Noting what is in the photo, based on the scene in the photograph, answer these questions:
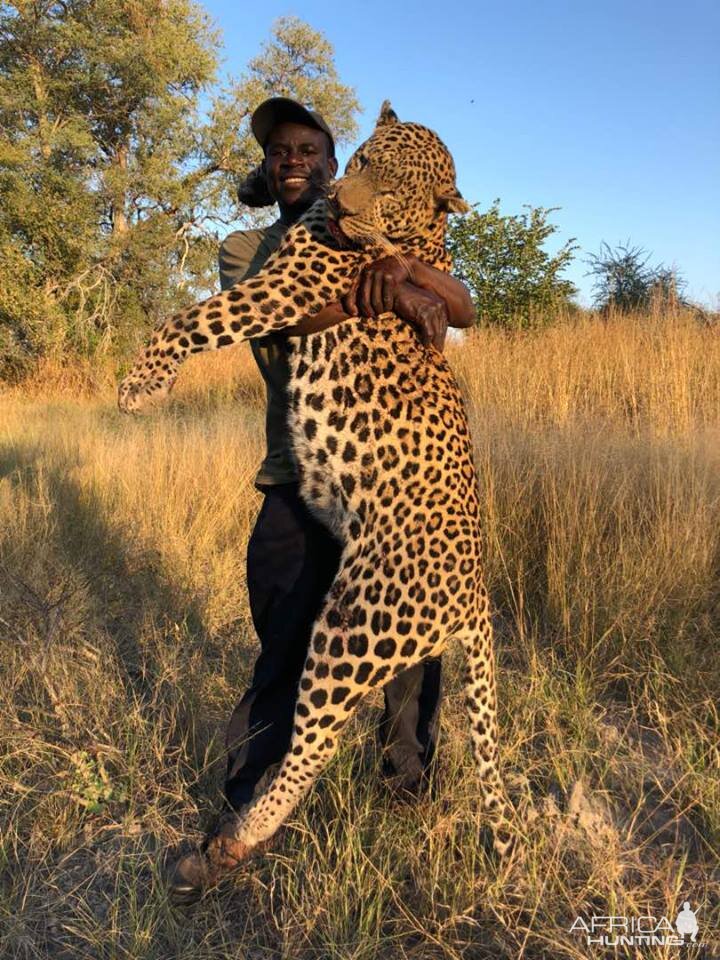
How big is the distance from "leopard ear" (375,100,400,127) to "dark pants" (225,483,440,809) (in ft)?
4.31

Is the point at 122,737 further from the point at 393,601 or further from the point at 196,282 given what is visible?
the point at 196,282

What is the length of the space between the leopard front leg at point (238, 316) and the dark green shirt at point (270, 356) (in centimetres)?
20

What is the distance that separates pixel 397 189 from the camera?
2.04 m

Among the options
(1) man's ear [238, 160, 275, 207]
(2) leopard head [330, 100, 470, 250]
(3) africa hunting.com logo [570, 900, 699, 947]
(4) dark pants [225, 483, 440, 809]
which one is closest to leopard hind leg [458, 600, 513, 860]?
(3) africa hunting.com logo [570, 900, 699, 947]

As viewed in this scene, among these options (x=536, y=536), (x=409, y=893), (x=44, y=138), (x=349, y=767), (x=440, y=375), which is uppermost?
(x=44, y=138)

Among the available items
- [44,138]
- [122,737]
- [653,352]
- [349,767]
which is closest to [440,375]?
[349,767]

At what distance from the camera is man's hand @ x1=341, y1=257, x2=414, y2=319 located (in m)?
1.85

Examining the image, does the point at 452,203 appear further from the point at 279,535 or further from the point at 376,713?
the point at 376,713

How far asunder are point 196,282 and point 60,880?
52.9ft

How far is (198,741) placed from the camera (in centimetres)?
264

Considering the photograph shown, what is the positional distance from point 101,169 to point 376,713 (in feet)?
50.0

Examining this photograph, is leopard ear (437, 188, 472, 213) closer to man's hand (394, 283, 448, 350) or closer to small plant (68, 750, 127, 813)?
man's hand (394, 283, 448, 350)

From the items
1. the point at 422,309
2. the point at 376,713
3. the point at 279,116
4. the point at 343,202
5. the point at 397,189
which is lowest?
the point at 376,713

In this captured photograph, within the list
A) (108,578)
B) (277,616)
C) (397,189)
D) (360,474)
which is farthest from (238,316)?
(108,578)
